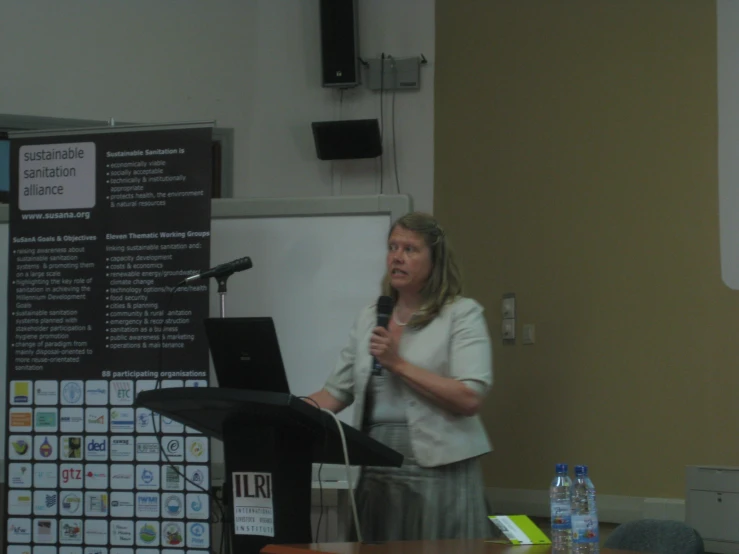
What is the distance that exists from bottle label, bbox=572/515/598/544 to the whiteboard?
1.70 meters

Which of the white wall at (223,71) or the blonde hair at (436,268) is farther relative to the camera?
the white wall at (223,71)

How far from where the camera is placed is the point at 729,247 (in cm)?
328

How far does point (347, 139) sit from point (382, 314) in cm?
244

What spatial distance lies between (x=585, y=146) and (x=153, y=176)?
167 cm

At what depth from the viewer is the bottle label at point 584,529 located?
181 centimetres

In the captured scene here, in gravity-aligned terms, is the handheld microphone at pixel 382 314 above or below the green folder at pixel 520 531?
above

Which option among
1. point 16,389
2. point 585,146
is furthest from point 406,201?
point 16,389

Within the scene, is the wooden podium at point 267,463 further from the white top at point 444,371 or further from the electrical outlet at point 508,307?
the electrical outlet at point 508,307

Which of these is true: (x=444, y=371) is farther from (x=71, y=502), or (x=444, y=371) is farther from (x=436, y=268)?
(x=71, y=502)

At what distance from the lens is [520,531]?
204 centimetres

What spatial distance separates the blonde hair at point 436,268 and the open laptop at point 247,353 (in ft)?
1.92

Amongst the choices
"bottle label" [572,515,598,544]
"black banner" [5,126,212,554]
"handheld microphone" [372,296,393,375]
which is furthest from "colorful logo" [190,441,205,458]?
"bottle label" [572,515,598,544]

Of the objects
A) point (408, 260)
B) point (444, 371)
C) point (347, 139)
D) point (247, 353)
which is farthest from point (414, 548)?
point (347, 139)

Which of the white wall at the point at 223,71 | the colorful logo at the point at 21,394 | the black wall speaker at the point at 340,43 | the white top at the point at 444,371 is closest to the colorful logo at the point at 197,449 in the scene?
the colorful logo at the point at 21,394
